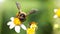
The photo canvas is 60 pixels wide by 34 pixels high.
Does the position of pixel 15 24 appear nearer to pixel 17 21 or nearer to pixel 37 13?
pixel 17 21

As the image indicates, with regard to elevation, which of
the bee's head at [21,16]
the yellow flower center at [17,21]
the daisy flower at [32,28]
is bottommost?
the daisy flower at [32,28]

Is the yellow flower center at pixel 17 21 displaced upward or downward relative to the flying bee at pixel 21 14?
downward

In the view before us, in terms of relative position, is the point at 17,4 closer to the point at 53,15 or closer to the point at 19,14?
the point at 19,14

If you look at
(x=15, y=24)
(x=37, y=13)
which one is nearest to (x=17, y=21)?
(x=15, y=24)

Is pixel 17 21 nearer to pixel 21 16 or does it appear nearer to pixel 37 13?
pixel 21 16

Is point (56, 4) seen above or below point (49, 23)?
above

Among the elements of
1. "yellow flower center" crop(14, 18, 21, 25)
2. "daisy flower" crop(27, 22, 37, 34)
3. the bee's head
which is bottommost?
"daisy flower" crop(27, 22, 37, 34)

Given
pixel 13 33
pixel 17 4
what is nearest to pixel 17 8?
pixel 17 4
